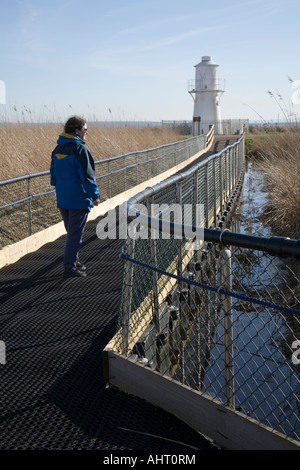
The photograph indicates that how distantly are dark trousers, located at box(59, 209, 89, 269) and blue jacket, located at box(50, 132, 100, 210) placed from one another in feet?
0.33

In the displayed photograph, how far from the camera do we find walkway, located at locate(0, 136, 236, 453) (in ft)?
10.5

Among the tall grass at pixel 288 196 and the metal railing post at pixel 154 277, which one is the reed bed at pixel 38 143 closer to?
the tall grass at pixel 288 196

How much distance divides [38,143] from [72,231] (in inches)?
304

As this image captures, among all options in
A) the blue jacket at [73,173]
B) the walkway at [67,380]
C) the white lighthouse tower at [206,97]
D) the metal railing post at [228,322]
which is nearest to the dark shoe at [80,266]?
the walkway at [67,380]

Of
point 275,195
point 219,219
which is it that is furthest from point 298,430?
point 275,195

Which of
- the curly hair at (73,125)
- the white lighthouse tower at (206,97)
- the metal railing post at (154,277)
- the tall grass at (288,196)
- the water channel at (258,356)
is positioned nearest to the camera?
the metal railing post at (154,277)

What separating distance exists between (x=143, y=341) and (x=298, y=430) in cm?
206

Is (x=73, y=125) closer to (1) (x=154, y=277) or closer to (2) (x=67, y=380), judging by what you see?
(1) (x=154, y=277)

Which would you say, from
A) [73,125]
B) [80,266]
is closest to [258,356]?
[80,266]

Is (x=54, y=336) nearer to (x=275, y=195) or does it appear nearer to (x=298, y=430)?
(x=298, y=430)

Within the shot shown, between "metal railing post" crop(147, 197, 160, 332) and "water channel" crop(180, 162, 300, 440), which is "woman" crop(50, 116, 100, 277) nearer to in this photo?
"metal railing post" crop(147, 197, 160, 332)

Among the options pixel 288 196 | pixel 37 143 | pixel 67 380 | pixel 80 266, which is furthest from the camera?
pixel 37 143

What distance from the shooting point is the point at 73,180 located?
19.8ft

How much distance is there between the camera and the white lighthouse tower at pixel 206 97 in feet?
177
